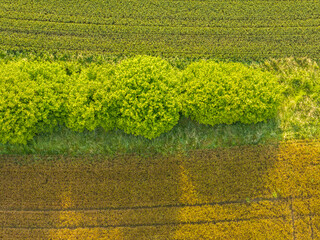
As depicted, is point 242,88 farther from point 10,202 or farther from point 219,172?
point 10,202

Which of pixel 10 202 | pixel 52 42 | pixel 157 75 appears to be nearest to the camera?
pixel 157 75

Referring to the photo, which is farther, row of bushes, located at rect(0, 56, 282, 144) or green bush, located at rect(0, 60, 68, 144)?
row of bushes, located at rect(0, 56, 282, 144)

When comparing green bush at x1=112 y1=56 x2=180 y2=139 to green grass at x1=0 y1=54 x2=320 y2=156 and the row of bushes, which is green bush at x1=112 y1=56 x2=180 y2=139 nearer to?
the row of bushes

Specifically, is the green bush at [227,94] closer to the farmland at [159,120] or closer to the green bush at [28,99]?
the farmland at [159,120]

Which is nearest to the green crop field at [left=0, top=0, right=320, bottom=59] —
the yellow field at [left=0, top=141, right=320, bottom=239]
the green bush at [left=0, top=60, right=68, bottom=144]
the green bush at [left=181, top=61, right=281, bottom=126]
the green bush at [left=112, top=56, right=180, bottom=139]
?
the green bush at [left=181, top=61, right=281, bottom=126]

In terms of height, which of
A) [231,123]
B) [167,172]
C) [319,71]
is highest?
[319,71]

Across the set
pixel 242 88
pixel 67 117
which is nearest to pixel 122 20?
pixel 67 117

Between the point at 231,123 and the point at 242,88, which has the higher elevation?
the point at 242,88
